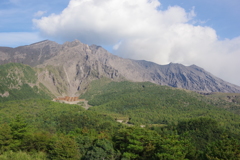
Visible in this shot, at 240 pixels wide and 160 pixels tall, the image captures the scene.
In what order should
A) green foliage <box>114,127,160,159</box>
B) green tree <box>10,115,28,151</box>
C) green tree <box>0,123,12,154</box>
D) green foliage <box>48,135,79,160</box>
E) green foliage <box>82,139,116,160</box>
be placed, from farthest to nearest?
green tree <box>10,115,28,151</box>, green tree <box>0,123,12,154</box>, green foliage <box>114,127,160,159</box>, green foliage <box>48,135,79,160</box>, green foliage <box>82,139,116,160</box>

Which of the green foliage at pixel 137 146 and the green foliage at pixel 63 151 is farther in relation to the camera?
the green foliage at pixel 137 146

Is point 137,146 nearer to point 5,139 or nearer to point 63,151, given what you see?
point 63,151

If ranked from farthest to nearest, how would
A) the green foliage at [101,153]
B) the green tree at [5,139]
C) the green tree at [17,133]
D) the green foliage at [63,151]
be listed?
the green tree at [17,133] < the green tree at [5,139] < the green foliage at [63,151] < the green foliage at [101,153]

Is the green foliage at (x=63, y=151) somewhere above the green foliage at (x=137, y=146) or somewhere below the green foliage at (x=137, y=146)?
below

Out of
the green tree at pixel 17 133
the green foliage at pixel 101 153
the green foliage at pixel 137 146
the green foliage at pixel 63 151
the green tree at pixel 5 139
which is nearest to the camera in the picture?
the green foliage at pixel 101 153

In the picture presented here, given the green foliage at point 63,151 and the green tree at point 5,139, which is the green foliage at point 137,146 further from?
the green tree at point 5,139

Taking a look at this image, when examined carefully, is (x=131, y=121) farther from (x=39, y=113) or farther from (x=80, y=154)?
(x=80, y=154)

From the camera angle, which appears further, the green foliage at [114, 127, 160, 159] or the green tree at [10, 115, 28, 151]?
the green tree at [10, 115, 28, 151]

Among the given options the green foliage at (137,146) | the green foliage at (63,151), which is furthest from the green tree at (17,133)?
the green foliage at (137,146)

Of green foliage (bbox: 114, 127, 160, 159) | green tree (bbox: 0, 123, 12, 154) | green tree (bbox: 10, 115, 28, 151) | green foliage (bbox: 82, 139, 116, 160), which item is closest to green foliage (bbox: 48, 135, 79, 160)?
green foliage (bbox: 82, 139, 116, 160)

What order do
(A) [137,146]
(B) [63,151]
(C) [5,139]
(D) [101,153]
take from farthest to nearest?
1. (C) [5,139]
2. (A) [137,146]
3. (B) [63,151]
4. (D) [101,153]

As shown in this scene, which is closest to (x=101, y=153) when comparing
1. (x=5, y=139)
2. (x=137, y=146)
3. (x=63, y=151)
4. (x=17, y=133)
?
(x=137, y=146)

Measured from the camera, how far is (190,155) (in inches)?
2426

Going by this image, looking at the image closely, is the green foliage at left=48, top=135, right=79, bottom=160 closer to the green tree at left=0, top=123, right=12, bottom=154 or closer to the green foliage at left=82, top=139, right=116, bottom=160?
the green foliage at left=82, top=139, right=116, bottom=160
